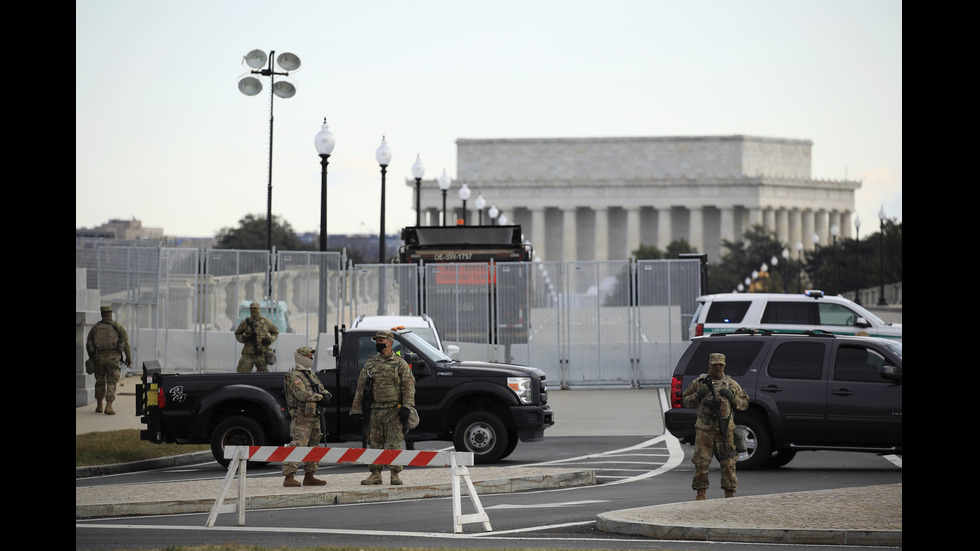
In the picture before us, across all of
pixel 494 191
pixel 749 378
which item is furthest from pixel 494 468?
pixel 494 191

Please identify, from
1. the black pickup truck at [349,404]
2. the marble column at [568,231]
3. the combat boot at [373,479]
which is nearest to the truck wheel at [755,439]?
the black pickup truck at [349,404]

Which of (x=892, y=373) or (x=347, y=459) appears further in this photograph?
(x=892, y=373)

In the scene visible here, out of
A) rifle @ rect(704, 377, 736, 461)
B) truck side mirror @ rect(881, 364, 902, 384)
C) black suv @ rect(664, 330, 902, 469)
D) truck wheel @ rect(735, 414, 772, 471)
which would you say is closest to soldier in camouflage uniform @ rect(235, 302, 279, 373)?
black suv @ rect(664, 330, 902, 469)

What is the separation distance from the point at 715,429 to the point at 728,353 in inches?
143

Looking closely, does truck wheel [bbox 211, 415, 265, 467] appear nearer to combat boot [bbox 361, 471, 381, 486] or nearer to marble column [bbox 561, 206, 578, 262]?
combat boot [bbox 361, 471, 381, 486]

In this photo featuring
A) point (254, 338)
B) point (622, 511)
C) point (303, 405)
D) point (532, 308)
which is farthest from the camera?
point (532, 308)

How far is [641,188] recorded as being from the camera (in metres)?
119

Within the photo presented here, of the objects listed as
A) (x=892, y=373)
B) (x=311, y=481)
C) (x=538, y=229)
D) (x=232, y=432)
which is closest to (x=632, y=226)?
(x=538, y=229)

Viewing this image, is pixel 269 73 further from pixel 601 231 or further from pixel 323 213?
pixel 601 231

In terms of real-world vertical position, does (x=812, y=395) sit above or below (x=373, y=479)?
above

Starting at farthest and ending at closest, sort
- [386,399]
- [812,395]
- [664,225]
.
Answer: [664,225] < [812,395] < [386,399]

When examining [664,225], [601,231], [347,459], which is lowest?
[347,459]
